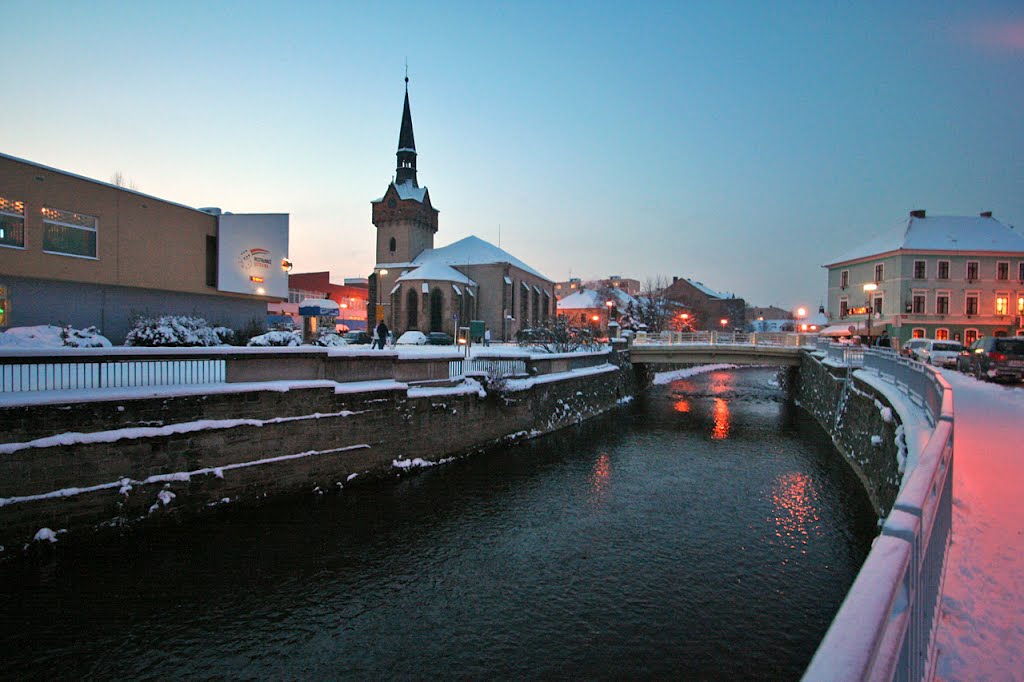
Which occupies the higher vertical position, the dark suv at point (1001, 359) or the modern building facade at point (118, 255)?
the modern building facade at point (118, 255)

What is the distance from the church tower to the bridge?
30.5 meters

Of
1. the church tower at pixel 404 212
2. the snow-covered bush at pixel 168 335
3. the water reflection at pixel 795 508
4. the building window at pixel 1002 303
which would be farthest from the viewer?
the church tower at pixel 404 212

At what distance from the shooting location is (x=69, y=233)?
1750cm

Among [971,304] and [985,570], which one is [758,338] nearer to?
[971,304]

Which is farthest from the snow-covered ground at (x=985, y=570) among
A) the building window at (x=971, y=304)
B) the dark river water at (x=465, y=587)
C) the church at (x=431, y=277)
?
the building window at (x=971, y=304)

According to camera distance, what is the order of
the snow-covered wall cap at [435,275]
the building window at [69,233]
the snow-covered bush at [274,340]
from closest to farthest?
the building window at [69,233]
the snow-covered bush at [274,340]
the snow-covered wall cap at [435,275]

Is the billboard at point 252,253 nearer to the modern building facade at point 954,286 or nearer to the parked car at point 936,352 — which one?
the parked car at point 936,352

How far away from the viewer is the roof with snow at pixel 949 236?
4591cm

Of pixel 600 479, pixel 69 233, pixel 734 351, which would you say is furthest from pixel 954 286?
pixel 69 233

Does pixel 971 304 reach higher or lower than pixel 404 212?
lower

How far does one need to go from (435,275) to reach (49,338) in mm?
37383

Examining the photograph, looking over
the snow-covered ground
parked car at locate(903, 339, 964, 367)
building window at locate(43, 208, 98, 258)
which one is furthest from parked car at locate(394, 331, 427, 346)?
the snow-covered ground

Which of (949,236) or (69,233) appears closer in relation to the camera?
(69,233)

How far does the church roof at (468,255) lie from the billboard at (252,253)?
3110cm
